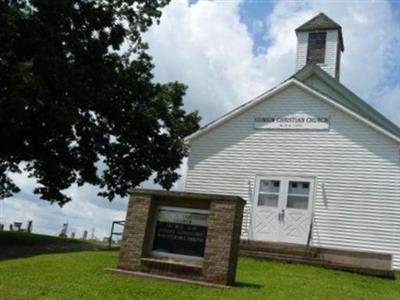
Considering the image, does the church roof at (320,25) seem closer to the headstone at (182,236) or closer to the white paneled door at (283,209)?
the white paneled door at (283,209)

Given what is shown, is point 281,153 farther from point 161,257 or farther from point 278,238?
point 161,257

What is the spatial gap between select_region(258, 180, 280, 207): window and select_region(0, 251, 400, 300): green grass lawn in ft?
17.4

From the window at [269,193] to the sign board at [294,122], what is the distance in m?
2.17

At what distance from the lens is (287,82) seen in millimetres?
21859

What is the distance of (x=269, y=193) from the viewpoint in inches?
830

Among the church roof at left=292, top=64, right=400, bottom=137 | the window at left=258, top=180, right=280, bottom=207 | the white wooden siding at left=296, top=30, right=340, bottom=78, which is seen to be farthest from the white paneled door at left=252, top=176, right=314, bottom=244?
the white wooden siding at left=296, top=30, right=340, bottom=78

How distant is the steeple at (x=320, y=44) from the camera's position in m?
27.0

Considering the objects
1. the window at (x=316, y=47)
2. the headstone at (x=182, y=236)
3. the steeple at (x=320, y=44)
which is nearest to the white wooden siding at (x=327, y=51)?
the steeple at (x=320, y=44)

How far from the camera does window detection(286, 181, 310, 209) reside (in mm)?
20531

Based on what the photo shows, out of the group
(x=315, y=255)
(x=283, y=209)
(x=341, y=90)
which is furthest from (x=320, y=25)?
(x=315, y=255)

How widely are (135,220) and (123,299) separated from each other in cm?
279

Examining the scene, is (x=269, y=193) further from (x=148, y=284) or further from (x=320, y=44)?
(x=148, y=284)

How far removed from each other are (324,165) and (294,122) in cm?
206

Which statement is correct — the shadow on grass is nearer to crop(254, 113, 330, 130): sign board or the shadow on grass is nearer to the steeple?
crop(254, 113, 330, 130): sign board
